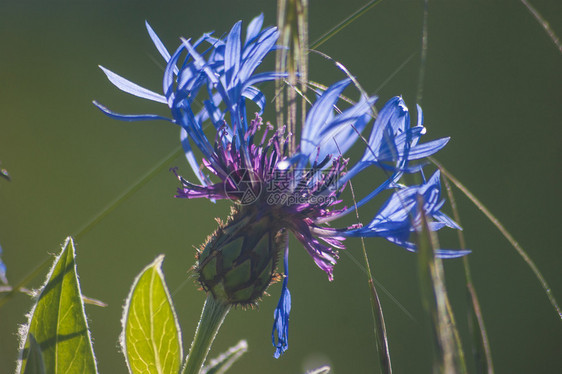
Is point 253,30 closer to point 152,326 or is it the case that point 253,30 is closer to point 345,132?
point 345,132

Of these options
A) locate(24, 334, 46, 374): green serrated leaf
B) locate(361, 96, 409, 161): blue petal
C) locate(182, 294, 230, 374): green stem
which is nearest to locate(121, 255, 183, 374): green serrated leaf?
locate(182, 294, 230, 374): green stem

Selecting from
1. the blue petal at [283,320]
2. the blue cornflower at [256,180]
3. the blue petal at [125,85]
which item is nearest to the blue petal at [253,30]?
the blue cornflower at [256,180]

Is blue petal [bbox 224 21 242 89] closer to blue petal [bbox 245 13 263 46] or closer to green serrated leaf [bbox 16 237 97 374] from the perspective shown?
blue petal [bbox 245 13 263 46]

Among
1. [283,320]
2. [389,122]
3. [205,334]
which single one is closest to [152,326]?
[205,334]

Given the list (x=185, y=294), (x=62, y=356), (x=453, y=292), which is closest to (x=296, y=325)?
(x=185, y=294)

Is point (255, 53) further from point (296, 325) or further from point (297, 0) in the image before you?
point (296, 325)
